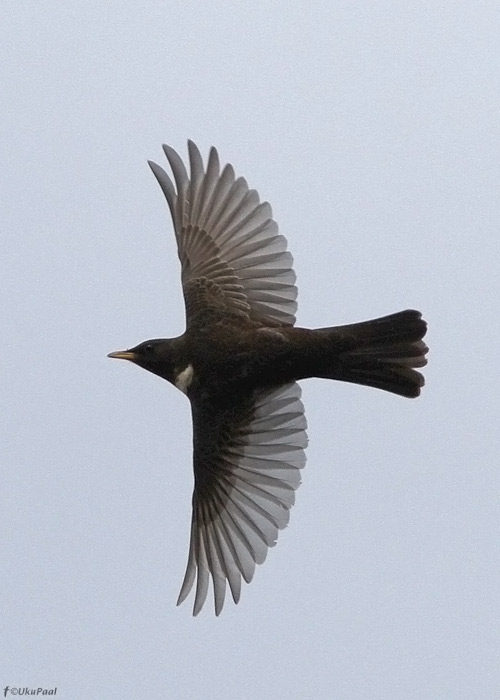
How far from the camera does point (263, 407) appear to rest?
960 cm

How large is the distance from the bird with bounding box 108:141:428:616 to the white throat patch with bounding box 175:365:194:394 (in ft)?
0.03

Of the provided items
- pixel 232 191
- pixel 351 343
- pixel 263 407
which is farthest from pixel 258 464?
pixel 232 191

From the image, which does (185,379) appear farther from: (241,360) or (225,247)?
(225,247)

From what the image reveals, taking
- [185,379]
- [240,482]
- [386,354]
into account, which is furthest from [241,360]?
[240,482]

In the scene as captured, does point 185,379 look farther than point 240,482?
No

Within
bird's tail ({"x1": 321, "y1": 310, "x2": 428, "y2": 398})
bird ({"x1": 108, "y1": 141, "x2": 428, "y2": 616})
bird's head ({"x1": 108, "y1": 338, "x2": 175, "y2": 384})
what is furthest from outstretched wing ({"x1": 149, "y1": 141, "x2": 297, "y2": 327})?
bird's tail ({"x1": 321, "y1": 310, "x2": 428, "y2": 398})

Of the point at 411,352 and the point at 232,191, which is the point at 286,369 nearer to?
the point at 411,352

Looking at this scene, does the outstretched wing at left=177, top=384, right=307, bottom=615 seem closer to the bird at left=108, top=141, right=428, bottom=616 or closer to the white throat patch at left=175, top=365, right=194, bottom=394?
the bird at left=108, top=141, right=428, bottom=616

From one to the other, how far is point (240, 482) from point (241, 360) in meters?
1.14

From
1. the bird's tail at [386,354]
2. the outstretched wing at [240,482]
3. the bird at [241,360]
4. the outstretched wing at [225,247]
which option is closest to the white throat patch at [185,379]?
the bird at [241,360]

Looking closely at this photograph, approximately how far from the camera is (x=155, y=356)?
10.2 m

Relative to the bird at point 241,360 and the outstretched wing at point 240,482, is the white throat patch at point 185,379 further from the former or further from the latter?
the outstretched wing at point 240,482

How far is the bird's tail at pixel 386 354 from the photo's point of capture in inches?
366

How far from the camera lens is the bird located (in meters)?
9.33
